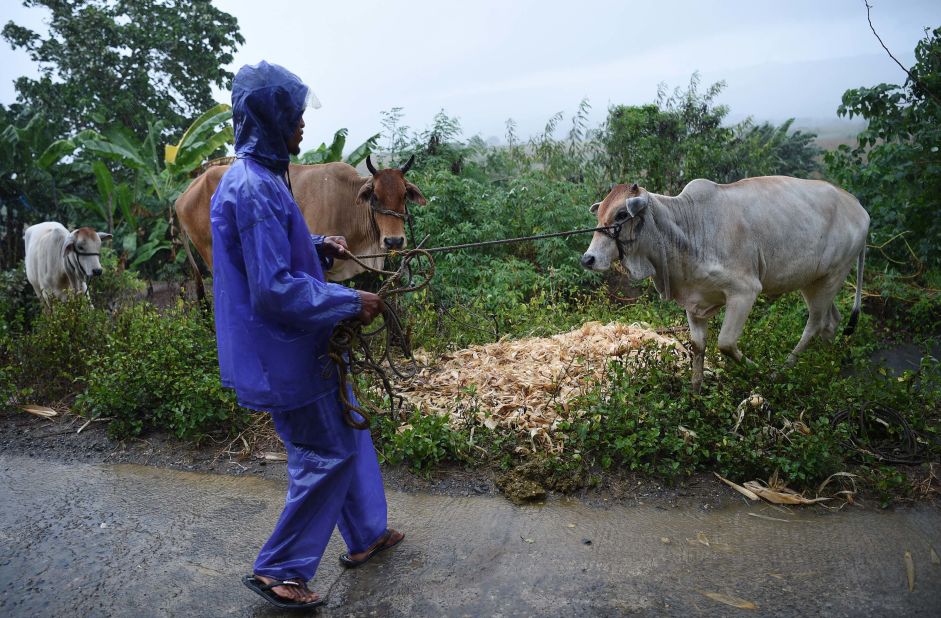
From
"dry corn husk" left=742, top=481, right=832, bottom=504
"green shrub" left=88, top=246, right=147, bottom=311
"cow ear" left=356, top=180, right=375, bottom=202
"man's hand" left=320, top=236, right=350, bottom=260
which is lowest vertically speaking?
"dry corn husk" left=742, top=481, right=832, bottom=504

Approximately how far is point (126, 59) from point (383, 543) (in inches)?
598

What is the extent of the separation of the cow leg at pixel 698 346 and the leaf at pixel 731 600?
5.82 feet

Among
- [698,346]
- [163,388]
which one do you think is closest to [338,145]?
[163,388]

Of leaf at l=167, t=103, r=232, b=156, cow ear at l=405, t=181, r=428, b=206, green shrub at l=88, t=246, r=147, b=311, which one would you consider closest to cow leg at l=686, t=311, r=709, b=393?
cow ear at l=405, t=181, r=428, b=206

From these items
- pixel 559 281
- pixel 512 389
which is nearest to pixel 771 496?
pixel 512 389

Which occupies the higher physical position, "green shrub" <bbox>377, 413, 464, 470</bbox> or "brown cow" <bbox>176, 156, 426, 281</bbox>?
"brown cow" <bbox>176, 156, 426, 281</bbox>

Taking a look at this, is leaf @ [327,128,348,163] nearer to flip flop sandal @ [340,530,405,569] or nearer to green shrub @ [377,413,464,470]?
green shrub @ [377,413,464,470]

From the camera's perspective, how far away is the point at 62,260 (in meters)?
8.19

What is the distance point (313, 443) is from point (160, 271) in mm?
9730

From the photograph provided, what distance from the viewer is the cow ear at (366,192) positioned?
6.01 meters

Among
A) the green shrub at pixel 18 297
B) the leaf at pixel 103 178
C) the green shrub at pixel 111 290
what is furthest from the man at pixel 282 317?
the leaf at pixel 103 178

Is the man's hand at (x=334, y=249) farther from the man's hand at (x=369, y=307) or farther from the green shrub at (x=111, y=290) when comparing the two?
the green shrub at (x=111, y=290)

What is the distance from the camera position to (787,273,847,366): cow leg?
5.07 meters

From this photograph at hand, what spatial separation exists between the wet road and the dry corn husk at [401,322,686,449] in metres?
0.79
